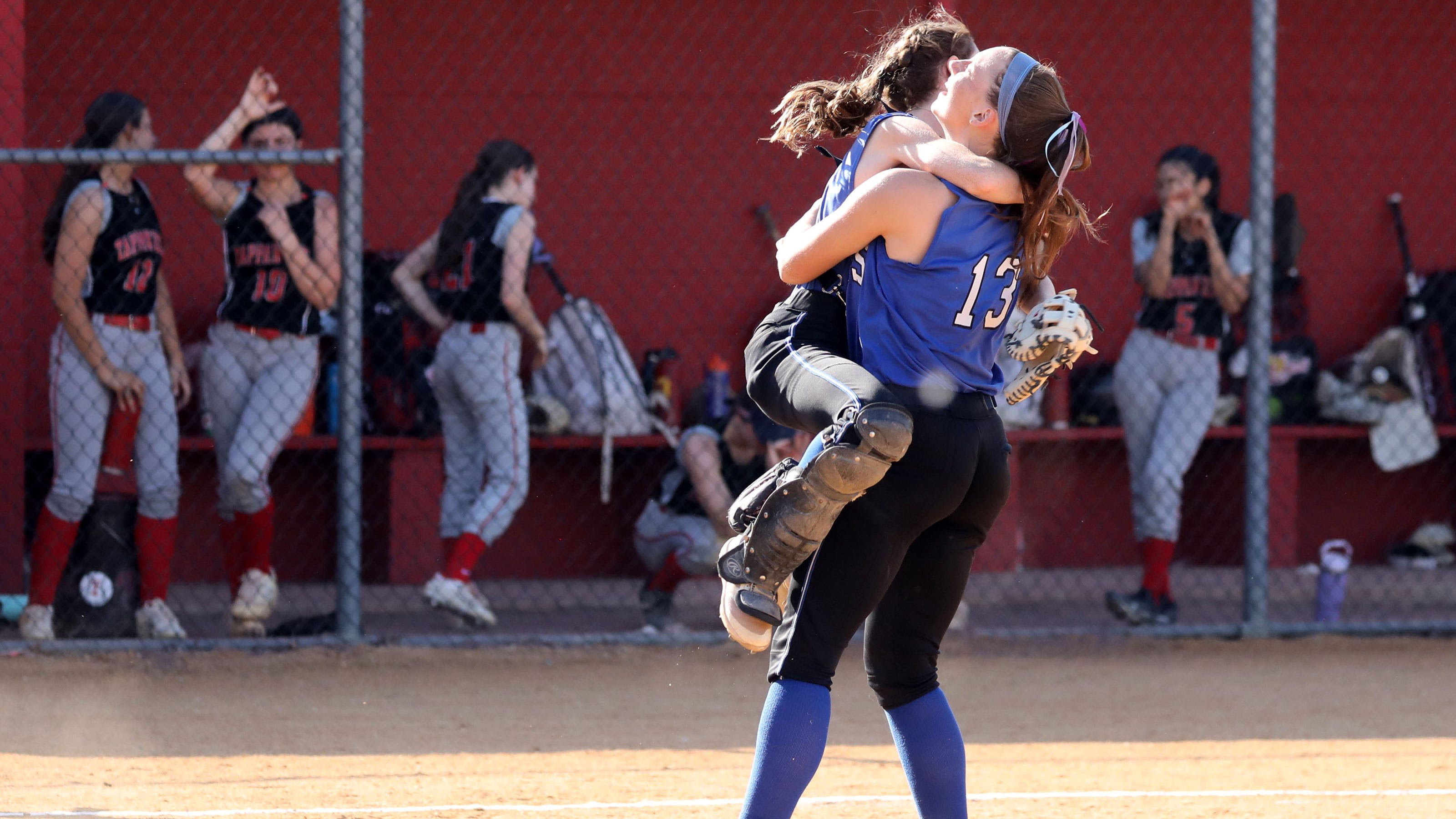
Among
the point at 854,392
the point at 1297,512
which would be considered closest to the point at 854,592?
the point at 854,392

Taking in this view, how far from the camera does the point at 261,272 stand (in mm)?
5816

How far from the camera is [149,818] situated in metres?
3.65

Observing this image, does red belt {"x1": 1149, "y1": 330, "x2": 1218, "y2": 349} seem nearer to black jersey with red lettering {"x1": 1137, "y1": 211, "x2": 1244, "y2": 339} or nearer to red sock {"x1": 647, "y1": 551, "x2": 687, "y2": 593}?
black jersey with red lettering {"x1": 1137, "y1": 211, "x2": 1244, "y2": 339}

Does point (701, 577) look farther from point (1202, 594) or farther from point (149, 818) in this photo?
point (149, 818)

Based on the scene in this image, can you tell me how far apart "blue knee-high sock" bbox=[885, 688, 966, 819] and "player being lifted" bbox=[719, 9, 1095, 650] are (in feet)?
1.12

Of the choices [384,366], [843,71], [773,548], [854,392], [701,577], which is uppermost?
[843,71]

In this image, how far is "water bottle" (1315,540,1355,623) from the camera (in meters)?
6.46

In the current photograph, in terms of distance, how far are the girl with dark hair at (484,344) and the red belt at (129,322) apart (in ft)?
3.77

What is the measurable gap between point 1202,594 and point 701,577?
8.25ft

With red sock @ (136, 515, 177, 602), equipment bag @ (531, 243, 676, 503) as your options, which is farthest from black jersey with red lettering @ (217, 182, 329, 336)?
equipment bag @ (531, 243, 676, 503)

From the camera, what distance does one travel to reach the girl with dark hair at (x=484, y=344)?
6102 mm

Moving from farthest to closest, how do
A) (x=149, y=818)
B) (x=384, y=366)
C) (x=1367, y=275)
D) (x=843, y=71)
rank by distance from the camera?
(x=1367, y=275) → (x=843, y=71) → (x=384, y=366) → (x=149, y=818)

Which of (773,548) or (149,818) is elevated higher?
(773,548)

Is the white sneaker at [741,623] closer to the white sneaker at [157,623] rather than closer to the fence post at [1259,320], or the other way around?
the white sneaker at [157,623]
